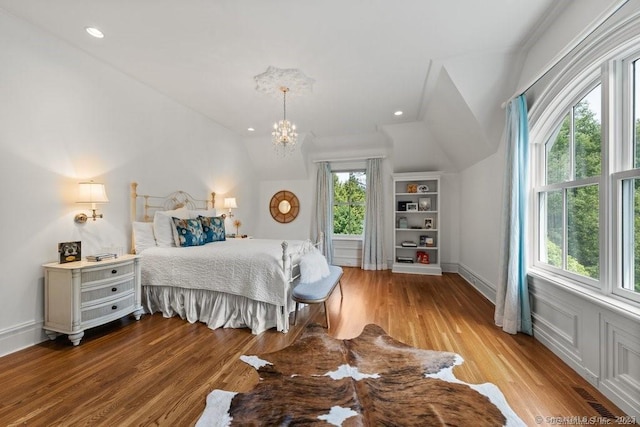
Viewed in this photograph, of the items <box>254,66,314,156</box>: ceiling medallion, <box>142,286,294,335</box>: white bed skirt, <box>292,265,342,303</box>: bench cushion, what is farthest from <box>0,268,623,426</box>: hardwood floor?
<box>254,66,314,156</box>: ceiling medallion

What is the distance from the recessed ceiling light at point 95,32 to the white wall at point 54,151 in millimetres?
422

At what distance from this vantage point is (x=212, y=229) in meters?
3.80

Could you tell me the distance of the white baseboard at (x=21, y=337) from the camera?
2.13 meters

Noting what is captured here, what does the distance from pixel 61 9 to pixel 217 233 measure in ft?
9.00

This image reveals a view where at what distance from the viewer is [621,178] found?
1708mm

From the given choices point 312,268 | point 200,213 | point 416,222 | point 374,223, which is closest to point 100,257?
point 200,213

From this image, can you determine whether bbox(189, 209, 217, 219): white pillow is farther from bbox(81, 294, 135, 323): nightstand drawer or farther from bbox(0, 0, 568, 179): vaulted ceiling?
bbox(0, 0, 568, 179): vaulted ceiling

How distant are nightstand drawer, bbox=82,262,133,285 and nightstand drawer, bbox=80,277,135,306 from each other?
0.28 feet

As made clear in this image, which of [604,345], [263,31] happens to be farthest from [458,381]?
[263,31]

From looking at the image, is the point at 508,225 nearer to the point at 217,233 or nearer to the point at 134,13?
the point at 217,233

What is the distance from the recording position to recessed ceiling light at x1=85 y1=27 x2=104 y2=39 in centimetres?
239

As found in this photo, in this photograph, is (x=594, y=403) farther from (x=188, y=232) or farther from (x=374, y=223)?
(x=374, y=223)

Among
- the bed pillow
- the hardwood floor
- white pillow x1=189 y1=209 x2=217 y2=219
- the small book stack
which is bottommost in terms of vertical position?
the hardwood floor

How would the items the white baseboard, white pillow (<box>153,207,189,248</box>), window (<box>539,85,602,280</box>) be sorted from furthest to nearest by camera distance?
white pillow (<box>153,207,189,248</box>), the white baseboard, window (<box>539,85,602,280</box>)
